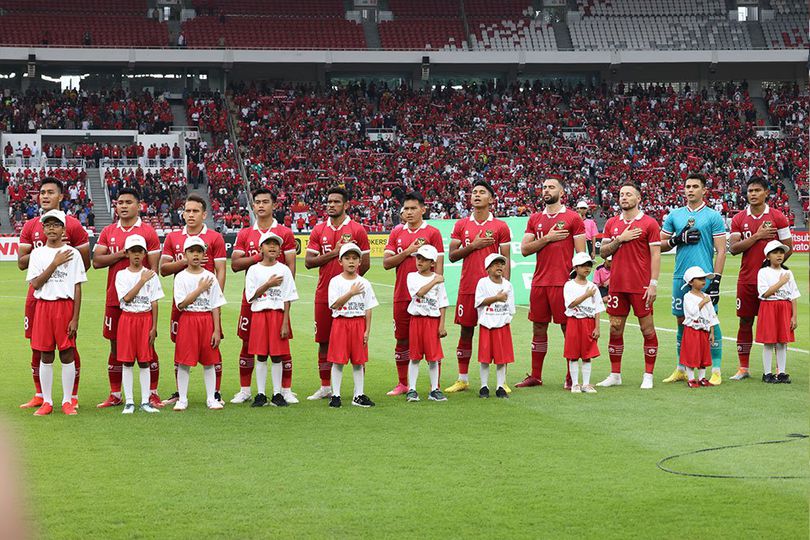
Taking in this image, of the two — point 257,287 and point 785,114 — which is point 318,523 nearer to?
point 257,287

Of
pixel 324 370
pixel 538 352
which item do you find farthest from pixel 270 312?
pixel 538 352

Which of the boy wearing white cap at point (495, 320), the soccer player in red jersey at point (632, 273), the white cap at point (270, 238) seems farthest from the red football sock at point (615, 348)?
the white cap at point (270, 238)

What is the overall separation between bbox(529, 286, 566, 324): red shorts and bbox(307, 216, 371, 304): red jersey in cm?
198

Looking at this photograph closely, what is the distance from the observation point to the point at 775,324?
1143 cm

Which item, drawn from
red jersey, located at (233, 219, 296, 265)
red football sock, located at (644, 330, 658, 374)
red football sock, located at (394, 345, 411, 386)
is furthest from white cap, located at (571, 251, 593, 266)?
red jersey, located at (233, 219, 296, 265)

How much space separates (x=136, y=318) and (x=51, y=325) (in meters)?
0.78

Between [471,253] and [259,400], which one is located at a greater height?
[471,253]

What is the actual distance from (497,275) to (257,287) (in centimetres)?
247

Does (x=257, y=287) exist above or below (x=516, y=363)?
above

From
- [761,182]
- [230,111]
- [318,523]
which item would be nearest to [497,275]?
[761,182]

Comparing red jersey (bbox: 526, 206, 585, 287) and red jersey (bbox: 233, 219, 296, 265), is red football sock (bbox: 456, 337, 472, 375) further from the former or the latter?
red jersey (bbox: 233, 219, 296, 265)

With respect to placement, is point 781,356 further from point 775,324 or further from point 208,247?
point 208,247

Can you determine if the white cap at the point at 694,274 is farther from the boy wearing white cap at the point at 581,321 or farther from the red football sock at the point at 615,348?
the boy wearing white cap at the point at 581,321

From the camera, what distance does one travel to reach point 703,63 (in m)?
58.1
